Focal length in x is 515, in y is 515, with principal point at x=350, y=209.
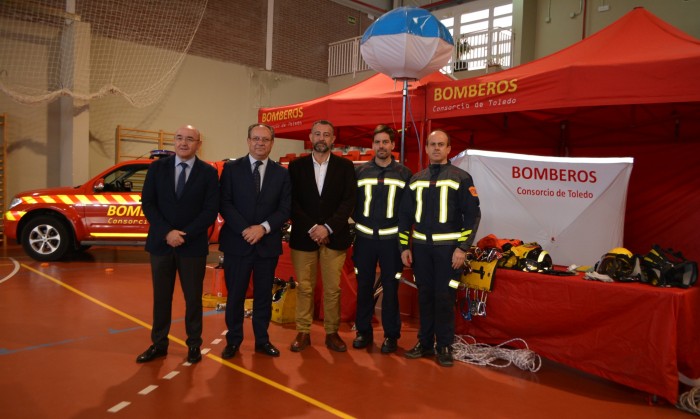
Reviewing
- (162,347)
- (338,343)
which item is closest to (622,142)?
(338,343)

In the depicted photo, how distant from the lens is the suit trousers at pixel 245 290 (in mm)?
4125

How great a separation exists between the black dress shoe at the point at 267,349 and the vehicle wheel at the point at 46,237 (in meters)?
5.80

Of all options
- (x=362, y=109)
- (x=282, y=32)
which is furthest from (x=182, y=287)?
(x=282, y=32)

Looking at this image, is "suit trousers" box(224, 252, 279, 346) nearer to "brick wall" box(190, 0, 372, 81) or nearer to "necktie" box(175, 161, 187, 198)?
"necktie" box(175, 161, 187, 198)

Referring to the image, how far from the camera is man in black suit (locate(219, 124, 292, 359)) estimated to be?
13.4ft

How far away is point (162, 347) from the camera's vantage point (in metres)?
4.12

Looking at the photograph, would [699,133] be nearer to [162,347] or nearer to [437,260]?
[437,260]

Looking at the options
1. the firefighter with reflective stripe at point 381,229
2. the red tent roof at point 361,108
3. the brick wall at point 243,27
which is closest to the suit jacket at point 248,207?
the firefighter with reflective stripe at point 381,229

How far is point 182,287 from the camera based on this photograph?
400cm

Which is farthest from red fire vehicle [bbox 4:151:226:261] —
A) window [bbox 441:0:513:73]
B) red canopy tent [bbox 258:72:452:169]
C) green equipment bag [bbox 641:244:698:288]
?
window [bbox 441:0:513:73]

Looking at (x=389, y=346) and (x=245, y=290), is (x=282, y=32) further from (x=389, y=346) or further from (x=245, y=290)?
(x=389, y=346)

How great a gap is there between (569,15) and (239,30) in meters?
8.92

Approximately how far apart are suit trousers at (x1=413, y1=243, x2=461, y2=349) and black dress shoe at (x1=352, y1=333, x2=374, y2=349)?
52 cm

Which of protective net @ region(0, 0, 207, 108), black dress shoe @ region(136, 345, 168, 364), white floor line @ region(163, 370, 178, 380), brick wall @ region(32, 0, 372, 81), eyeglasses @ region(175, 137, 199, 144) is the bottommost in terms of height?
white floor line @ region(163, 370, 178, 380)
